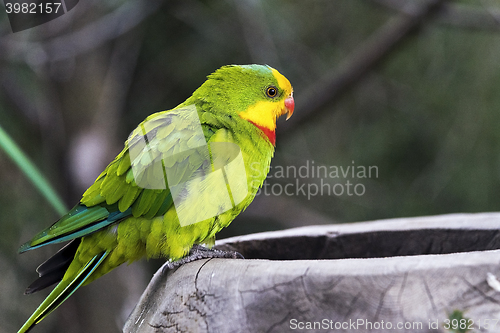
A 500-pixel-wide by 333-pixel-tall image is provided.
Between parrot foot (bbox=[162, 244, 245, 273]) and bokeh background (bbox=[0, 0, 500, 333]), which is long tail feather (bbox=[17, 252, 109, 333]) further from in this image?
bokeh background (bbox=[0, 0, 500, 333])

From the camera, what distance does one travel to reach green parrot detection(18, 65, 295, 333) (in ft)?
4.63

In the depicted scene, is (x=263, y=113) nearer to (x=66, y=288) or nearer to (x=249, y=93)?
(x=249, y=93)

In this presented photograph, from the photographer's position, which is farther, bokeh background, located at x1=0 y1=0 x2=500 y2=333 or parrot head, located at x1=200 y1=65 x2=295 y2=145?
bokeh background, located at x1=0 y1=0 x2=500 y2=333

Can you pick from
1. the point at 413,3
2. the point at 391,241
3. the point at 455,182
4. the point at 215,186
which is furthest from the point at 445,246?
the point at 455,182

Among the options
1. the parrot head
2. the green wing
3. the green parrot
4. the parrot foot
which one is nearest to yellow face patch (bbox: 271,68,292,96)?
the parrot head

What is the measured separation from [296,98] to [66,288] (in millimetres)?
2261

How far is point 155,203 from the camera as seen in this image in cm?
141

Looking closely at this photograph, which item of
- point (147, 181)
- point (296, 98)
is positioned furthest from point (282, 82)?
point (296, 98)

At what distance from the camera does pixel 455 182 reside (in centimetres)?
386

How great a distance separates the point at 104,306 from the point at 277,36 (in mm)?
2392

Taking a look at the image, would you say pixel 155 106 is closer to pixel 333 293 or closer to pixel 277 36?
pixel 277 36

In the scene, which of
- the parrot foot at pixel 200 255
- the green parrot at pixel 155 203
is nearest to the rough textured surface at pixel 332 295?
the parrot foot at pixel 200 255

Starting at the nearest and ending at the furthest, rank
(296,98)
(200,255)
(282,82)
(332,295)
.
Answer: (332,295) < (200,255) < (282,82) < (296,98)

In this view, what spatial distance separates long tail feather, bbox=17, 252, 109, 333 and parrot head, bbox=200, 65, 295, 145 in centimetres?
69
